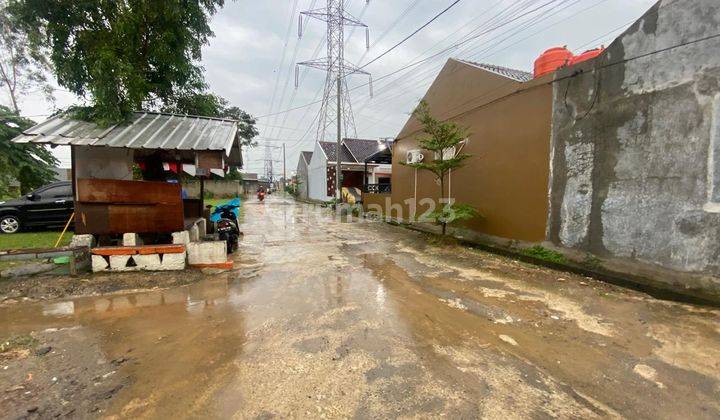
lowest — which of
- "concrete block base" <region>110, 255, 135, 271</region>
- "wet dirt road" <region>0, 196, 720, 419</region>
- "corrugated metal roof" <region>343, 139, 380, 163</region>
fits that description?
"wet dirt road" <region>0, 196, 720, 419</region>

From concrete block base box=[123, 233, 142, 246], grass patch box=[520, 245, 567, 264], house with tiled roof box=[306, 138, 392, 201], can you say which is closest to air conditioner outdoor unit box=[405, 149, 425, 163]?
grass patch box=[520, 245, 567, 264]

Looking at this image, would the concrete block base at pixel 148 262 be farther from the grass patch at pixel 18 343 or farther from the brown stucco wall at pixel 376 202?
the brown stucco wall at pixel 376 202

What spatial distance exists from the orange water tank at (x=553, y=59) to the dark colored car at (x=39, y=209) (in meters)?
13.5

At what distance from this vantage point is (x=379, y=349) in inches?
125

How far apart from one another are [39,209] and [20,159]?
2.38 meters

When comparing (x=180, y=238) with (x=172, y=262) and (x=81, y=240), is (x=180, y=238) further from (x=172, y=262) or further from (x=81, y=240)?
(x=81, y=240)

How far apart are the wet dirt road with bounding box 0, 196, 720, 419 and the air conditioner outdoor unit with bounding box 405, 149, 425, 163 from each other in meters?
7.23

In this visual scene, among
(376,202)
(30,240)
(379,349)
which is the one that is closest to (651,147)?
(379,349)

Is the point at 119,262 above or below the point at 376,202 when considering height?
below

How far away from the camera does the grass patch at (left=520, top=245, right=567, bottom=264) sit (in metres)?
6.56

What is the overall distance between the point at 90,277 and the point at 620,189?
369 inches

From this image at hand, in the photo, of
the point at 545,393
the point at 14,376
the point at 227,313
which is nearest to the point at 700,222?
the point at 545,393

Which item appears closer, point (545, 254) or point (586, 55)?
point (586, 55)

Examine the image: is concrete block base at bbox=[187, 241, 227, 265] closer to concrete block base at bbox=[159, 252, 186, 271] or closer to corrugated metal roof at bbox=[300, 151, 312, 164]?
concrete block base at bbox=[159, 252, 186, 271]
